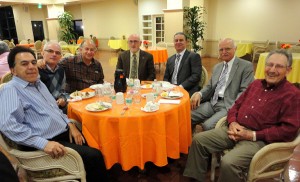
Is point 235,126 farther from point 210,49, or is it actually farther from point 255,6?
point 210,49

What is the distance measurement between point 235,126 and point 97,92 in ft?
4.53

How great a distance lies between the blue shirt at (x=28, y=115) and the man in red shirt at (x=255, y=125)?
1.16 meters

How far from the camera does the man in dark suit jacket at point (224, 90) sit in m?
2.35

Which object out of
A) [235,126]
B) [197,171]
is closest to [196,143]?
[197,171]

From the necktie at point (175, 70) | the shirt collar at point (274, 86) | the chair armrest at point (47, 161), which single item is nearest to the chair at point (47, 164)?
the chair armrest at point (47, 161)

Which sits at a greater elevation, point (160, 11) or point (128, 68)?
point (160, 11)

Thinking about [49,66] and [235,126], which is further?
[49,66]

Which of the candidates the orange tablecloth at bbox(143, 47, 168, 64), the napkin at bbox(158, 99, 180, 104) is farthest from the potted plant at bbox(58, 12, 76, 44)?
the napkin at bbox(158, 99, 180, 104)

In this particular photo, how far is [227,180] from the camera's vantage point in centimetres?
160

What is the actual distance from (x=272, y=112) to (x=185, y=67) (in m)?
1.50

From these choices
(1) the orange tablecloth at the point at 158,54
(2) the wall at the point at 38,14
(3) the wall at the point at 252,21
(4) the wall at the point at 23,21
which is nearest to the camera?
(1) the orange tablecloth at the point at 158,54

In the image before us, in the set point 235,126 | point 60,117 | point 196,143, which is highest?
point 60,117

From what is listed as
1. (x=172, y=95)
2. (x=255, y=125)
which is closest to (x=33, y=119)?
(x=172, y=95)

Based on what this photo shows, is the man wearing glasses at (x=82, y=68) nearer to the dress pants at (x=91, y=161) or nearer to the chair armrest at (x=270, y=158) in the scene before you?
the dress pants at (x=91, y=161)
